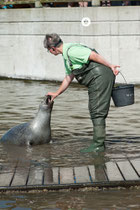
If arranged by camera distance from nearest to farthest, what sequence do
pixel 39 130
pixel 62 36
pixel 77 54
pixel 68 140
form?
pixel 77 54
pixel 39 130
pixel 68 140
pixel 62 36

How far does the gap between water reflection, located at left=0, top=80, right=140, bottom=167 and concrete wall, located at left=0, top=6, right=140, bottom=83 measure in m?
1.36

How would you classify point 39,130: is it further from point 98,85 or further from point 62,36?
point 62,36

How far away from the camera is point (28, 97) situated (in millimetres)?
13812

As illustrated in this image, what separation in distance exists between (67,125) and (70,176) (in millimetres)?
3821

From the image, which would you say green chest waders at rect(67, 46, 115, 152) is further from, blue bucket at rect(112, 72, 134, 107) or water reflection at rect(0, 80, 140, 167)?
water reflection at rect(0, 80, 140, 167)

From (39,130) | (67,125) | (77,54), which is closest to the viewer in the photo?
(77,54)

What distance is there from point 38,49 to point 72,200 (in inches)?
497

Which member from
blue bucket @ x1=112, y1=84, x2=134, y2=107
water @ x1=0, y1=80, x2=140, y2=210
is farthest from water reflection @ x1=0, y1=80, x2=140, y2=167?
blue bucket @ x1=112, y1=84, x2=134, y2=107

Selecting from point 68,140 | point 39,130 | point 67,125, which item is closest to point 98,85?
point 39,130

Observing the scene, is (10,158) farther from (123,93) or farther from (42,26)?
(42,26)

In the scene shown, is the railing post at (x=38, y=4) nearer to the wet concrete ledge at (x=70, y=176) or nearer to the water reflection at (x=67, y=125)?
the water reflection at (x=67, y=125)

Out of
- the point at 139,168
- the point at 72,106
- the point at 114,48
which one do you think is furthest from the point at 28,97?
the point at 139,168

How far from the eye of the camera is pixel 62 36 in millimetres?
17062

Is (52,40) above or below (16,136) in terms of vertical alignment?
above
